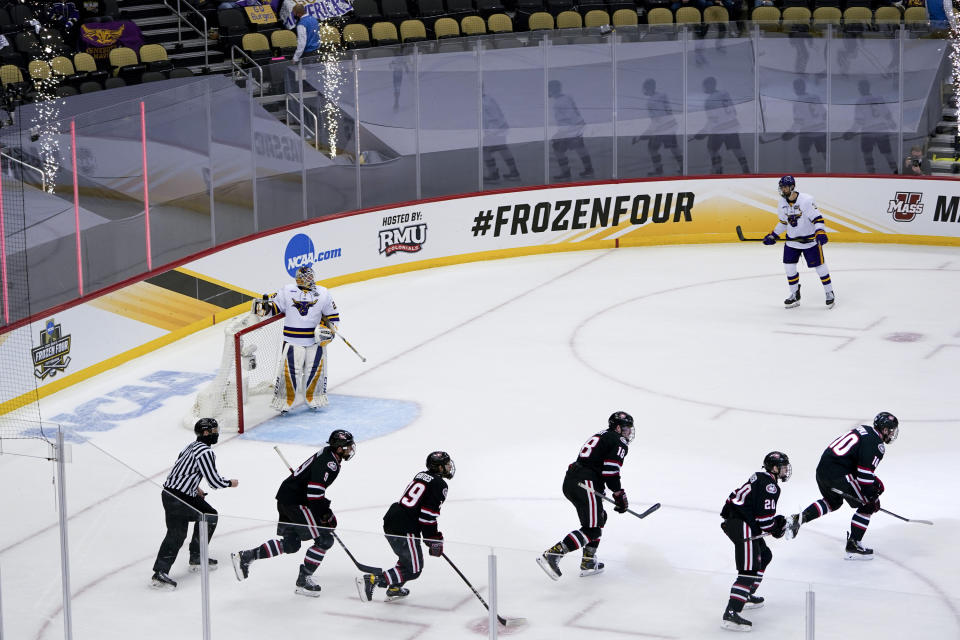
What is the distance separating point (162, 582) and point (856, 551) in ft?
13.0

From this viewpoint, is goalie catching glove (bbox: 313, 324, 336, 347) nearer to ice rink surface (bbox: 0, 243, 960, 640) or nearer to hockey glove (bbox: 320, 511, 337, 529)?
ice rink surface (bbox: 0, 243, 960, 640)

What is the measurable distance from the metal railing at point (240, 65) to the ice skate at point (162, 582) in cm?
903

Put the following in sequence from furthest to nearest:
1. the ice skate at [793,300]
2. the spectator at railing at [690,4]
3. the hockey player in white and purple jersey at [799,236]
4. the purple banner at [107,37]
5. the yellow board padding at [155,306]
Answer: the spectator at railing at [690,4] < the purple banner at [107,37] < the ice skate at [793,300] < the hockey player in white and purple jersey at [799,236] < the yellow board padding at [155,306]

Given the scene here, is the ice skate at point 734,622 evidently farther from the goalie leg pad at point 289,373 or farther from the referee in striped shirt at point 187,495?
the goalie leg pad at point 289,373

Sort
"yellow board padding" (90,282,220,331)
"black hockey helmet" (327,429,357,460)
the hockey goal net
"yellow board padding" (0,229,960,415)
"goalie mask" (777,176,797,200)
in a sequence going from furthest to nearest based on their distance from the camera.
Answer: "goalie mask" (777,176,797,200) → "yellow board padding" (0,229,960,415) → "yellow board padding" (90,282,220,331) → the hockey goal net → "black hockey helmet" (327,429,357,460)

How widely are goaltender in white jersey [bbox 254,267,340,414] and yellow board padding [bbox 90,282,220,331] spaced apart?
2.07 meters

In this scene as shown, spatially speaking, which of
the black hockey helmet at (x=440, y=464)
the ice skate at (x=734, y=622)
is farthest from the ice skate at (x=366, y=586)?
the ice skate at (x=734, y=622)

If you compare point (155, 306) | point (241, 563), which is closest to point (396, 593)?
point (241, 563)

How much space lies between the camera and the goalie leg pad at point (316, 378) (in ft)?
37.4

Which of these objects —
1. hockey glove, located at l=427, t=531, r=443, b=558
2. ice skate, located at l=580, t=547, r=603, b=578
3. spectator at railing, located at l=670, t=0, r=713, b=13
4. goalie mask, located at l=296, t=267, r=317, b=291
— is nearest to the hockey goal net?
goalie mask, located at l=296, t=267, r=317, b=291

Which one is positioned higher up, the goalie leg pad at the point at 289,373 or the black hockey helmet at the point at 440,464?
the black hockey helmet at the point at 440,464

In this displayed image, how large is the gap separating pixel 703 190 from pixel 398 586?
13054 mm

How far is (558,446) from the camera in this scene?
1044 centimetres

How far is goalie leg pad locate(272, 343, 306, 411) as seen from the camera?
37.3 feet
